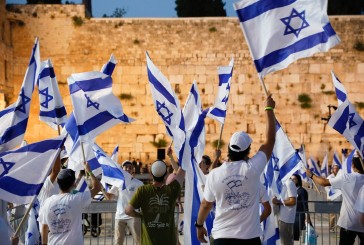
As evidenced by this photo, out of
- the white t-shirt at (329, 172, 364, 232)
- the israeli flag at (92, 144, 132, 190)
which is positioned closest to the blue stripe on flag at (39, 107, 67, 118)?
the israeli flag at (92, 144, 132, 190)

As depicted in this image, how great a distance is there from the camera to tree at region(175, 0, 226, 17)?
3562 centimetres

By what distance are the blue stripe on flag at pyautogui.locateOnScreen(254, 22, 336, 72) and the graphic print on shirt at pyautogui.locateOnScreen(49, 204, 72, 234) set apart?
1915 millimetres

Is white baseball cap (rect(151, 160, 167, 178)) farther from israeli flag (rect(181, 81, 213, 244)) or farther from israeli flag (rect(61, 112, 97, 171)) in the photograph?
israeli flag (rect(61, 112, 97, 171))

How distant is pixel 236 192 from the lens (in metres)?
5.85

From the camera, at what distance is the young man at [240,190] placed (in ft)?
19.1

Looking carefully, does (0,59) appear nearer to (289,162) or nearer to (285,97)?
(285,97)

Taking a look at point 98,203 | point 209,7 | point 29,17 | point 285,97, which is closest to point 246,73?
point 285,97

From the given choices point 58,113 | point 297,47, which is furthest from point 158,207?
point 58,113

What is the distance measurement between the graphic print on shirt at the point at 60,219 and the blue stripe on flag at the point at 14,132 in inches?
37.9

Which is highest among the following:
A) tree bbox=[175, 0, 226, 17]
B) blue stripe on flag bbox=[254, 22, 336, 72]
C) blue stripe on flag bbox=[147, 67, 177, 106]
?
tree bbox=[175, 0, 226, 17]

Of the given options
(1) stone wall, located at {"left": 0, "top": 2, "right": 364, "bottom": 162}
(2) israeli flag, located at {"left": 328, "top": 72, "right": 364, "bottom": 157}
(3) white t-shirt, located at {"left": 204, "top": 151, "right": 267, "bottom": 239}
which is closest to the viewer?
(3) white t-shirt, located at {"left": 204, "top": 151, "right": 267, "bottom": 239}

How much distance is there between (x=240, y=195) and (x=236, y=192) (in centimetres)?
3

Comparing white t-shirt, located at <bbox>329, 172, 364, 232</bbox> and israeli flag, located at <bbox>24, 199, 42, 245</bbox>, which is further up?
white t-shirt, located at <bbox>329, 172, 364, 232</bbox>

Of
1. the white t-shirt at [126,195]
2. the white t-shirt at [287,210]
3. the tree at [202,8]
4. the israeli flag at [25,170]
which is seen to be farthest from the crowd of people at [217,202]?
the tree at [202,8]
